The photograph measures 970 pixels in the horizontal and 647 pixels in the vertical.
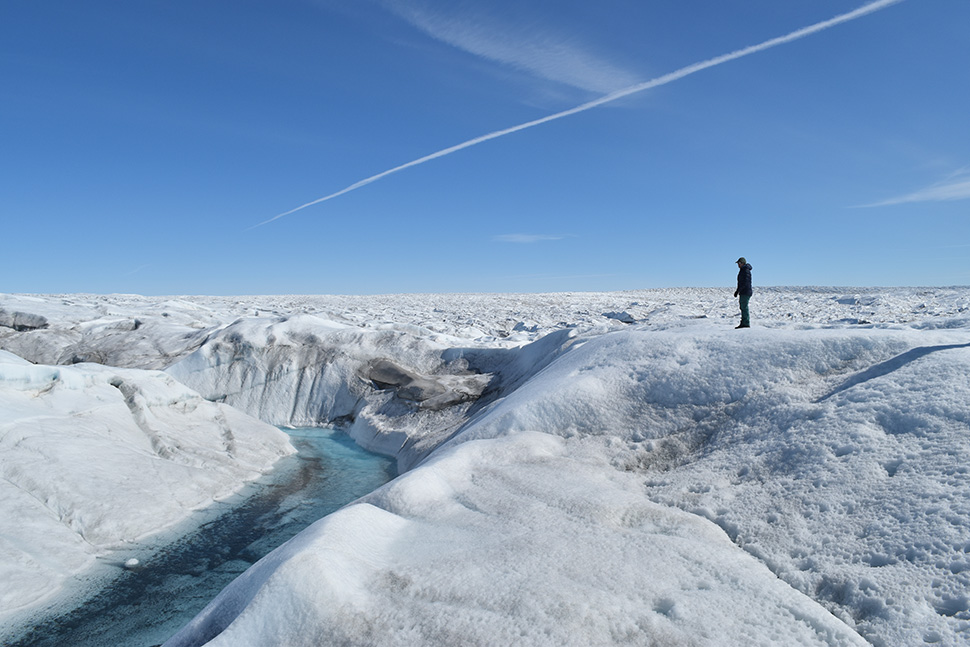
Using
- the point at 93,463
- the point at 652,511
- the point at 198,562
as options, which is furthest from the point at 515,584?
the point at 93,463

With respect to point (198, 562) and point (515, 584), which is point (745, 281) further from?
point (198, 562)

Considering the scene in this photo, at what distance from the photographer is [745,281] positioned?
9.34 m

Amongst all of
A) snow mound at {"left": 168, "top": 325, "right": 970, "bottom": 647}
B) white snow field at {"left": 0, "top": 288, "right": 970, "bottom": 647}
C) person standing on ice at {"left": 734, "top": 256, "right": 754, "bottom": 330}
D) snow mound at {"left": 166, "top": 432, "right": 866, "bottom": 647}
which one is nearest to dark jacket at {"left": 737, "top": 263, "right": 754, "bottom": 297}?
person standing on ice at {"left": 734, "top": 256, "right": 754, "bottom": 330}

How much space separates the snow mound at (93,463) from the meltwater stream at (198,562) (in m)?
0.40

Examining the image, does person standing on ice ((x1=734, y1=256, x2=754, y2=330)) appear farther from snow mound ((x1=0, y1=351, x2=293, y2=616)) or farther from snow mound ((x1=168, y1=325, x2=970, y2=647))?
snow mound ((x1=0, y1=351, x2=293, y2=616))

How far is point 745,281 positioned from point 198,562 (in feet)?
29.2

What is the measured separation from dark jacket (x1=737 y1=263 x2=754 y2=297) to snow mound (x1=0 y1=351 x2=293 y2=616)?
8.56 metres

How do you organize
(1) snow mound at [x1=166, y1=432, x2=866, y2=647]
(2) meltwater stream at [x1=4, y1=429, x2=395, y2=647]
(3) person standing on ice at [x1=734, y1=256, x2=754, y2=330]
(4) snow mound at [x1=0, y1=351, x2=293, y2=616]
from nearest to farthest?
(1) snow mound at [x1=166, y1=432, x2=866, y2=647]
(2) meltwater stream at [x1=4, y1=429, x2=395, y2=647]
(4) snow mound at [x1=0, y1=351, x2=293, y2=616]
(3) person standing on ice at [x1=734, y1=256, x2=754, y2=330]

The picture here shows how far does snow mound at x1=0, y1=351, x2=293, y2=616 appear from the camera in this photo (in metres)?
5.34

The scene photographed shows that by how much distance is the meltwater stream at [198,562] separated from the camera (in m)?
4.54

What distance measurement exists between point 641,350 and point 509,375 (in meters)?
4.64

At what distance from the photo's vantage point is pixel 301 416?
42.0 feet

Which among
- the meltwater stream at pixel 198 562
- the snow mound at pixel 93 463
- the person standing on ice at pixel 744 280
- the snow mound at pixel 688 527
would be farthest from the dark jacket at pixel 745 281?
the snow mound at pixel 93 463

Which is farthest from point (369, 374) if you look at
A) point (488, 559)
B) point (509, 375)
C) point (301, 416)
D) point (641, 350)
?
point (488, 559)
